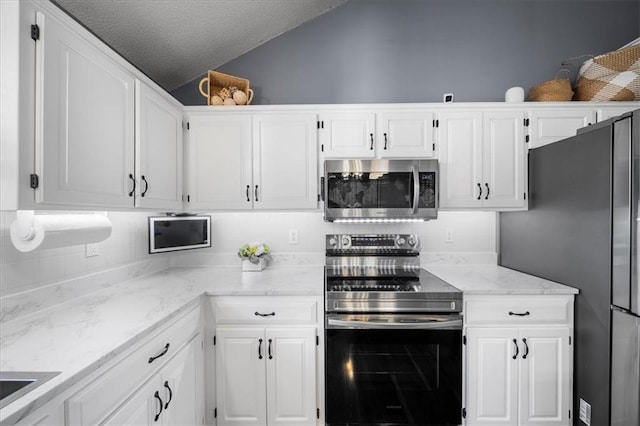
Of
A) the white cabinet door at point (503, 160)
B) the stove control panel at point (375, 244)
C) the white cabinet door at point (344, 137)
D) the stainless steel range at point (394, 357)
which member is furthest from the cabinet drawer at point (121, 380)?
the white cabinet door at point (503, 160)

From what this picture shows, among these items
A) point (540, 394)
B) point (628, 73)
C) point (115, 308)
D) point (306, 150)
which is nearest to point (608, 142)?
point (628, 73)

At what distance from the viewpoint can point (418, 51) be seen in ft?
8.09

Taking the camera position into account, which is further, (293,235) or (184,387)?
(293,235)

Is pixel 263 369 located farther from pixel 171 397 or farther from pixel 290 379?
pixel 171 397

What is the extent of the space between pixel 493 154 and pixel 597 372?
4.62 ft

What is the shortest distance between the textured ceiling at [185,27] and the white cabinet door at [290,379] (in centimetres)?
199

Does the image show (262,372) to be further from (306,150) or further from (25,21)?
(25,21)

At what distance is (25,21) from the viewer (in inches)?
39.6

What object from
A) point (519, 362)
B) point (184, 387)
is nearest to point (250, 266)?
point (184, 387)

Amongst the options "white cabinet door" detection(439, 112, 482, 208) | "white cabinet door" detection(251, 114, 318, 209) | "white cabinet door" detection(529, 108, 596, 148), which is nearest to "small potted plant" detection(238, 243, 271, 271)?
"white cabinet door" detection(251, 114, 318, 209)

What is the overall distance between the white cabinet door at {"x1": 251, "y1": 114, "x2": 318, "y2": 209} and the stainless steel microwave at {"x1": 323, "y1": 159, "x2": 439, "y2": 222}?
0.16m

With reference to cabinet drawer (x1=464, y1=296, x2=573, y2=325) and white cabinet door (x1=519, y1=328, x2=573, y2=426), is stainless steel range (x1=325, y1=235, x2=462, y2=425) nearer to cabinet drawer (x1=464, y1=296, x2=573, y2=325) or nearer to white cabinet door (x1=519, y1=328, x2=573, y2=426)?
cabinet drawer (x1=464, y1=296, x2=573, y2=325)

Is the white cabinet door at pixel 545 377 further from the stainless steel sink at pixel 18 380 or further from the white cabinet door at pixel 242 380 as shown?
the stainless steel sink at pixel 18 380

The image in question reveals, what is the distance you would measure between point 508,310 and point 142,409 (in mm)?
1925
